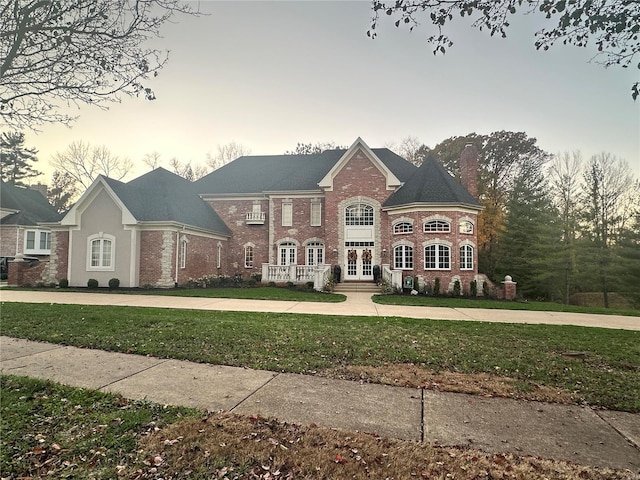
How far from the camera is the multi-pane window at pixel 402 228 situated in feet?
67.7

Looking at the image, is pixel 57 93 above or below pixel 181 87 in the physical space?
below

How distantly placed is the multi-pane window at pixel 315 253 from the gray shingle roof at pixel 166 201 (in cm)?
627

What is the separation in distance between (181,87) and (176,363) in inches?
221

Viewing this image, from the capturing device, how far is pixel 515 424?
3.68m

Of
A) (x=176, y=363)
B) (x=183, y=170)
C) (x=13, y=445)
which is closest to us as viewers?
(x=13, y=445)

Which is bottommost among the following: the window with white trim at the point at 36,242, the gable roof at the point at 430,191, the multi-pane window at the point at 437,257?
the multi-pane window at the point at 437,257

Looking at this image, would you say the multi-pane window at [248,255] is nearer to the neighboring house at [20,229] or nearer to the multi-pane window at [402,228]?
the multi-pane window at [402,228]

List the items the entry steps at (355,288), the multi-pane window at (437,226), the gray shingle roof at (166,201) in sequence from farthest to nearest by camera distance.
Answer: the multi-pane window at (437,226) < the entry steps at (355,288) < the gray shingle roof at (166,201)

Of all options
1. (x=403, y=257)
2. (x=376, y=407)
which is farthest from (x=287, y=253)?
(x=376, y=407)

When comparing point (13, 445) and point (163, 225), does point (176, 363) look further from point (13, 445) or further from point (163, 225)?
point (163, 225)

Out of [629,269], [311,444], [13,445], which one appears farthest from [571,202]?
[13,445]

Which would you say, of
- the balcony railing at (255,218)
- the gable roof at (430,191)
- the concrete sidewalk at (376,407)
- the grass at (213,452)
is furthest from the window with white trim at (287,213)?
the grass at (213,452)

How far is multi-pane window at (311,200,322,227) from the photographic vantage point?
2389 centimetres

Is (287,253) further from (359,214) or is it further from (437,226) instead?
(437,226)
